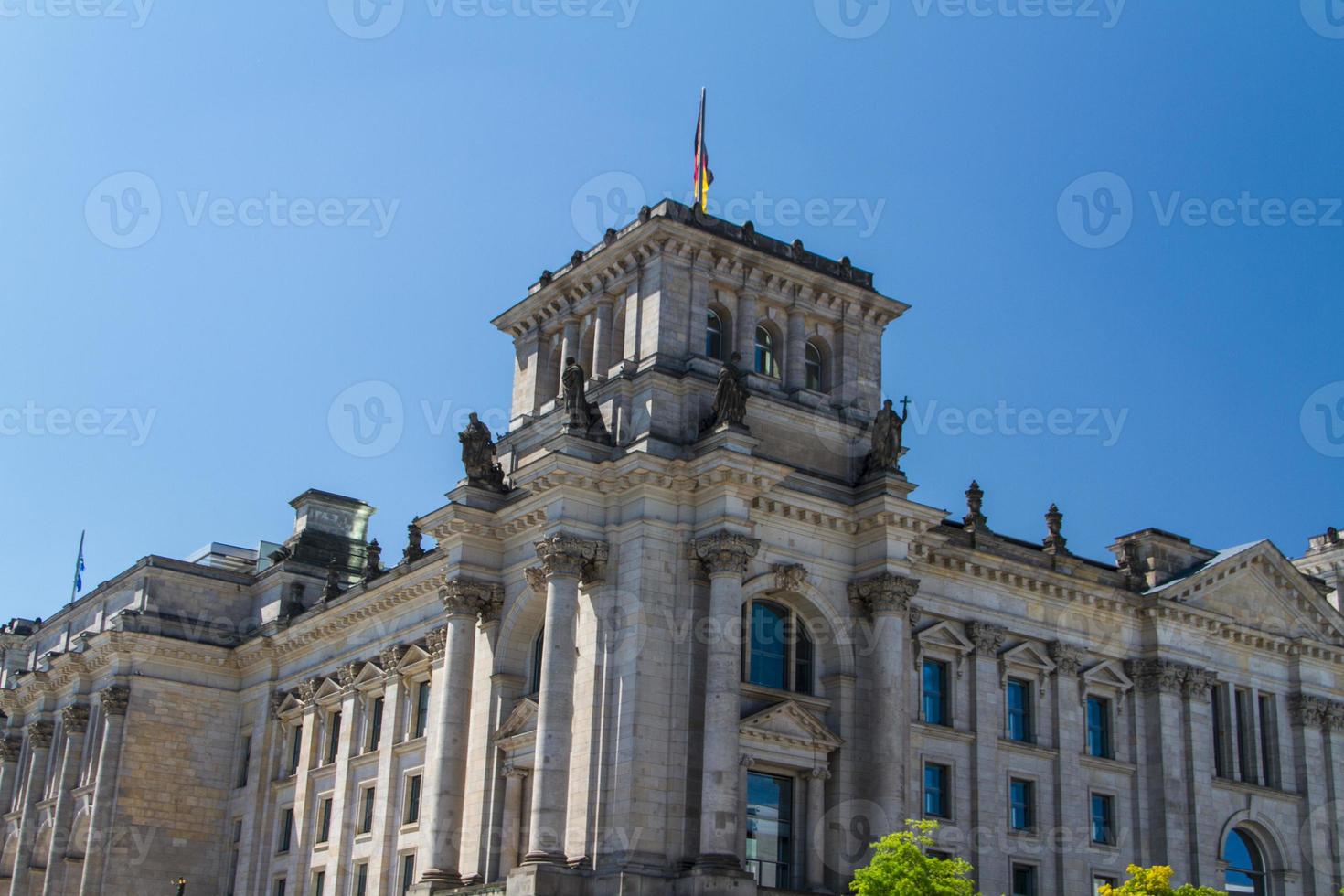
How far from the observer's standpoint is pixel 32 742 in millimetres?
69062

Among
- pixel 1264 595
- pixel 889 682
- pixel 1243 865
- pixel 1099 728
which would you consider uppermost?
pixel 1264 595

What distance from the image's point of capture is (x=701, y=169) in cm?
4778

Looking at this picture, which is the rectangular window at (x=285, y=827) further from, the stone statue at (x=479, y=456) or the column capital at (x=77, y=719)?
the stone statue at (x=479, y=456)

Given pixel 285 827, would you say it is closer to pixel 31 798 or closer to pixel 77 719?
pixel 77 719

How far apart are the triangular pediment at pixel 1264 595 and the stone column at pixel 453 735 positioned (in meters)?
23.6

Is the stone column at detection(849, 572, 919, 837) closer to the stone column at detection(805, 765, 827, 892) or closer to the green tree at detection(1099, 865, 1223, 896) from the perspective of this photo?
the stone column at detection(805, 765, 827, 892)

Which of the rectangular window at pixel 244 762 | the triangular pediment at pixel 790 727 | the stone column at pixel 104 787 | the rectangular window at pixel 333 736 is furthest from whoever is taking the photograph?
the rectangular window at pixel 244 762

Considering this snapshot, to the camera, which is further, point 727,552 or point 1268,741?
point 1268,741

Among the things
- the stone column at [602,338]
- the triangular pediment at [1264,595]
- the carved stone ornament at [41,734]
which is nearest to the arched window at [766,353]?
the stone column at [602,338]

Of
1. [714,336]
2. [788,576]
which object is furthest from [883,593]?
[714,336]

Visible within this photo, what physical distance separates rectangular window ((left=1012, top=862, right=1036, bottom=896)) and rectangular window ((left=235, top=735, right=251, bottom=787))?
103ft

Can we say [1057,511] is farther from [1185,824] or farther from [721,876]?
[721,876]

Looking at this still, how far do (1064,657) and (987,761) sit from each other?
4806 millimetres

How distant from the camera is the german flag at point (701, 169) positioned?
155 feet
